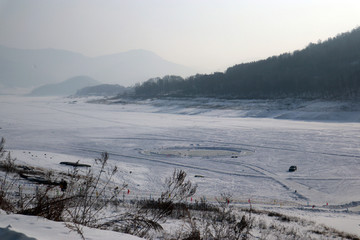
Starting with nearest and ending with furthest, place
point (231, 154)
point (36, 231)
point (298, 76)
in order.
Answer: point (36, 231)
point (231, 154)
point (298, 76)

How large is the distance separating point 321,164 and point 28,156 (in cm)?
1963

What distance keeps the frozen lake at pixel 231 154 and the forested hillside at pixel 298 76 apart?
130ft

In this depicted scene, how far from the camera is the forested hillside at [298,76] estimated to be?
253 feet

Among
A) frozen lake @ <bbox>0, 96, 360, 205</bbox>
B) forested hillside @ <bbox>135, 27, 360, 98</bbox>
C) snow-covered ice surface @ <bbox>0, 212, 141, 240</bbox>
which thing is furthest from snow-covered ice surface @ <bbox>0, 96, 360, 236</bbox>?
forested hillside @ <bbox>135, 27, 360, 98</bbox>

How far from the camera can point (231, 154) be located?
2712 cm

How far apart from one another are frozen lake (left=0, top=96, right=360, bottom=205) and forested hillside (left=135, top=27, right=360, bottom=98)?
130 feet

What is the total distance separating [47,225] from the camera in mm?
2984

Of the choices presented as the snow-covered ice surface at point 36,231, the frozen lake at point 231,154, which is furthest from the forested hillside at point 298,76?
the snow-covered ice surface at point 36,231

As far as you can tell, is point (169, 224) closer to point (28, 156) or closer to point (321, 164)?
point (28, 156)

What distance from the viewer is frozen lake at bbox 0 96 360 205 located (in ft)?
59.4

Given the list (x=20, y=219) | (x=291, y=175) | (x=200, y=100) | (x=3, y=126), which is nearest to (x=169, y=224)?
(x=20, y=219)

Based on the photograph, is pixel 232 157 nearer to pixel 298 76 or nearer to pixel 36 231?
pixel 36 231

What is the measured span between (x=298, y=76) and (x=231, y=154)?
68062 mm

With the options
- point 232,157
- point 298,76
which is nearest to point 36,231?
point 232,157
